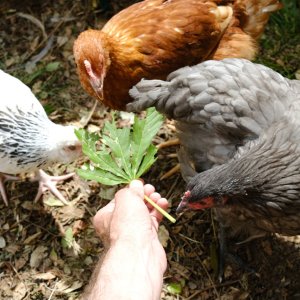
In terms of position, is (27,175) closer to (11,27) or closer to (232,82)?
(11,27)

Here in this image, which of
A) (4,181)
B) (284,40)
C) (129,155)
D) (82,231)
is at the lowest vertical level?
(82,231)

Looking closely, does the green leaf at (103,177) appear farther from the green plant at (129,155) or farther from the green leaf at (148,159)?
the green leaf at (148,159)

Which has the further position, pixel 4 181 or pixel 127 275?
pixel 4 181

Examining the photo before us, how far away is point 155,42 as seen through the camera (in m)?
3.19

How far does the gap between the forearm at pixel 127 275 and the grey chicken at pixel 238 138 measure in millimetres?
531

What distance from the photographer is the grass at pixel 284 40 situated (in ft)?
13.4

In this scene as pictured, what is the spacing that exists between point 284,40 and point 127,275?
2930 millimetres

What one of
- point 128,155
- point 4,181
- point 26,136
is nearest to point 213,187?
point 128,155

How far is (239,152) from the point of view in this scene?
8.52 feet

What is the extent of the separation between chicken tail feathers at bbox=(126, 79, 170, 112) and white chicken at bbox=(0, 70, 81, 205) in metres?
0.49

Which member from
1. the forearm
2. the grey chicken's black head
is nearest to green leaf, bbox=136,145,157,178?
the grey chicken's black head

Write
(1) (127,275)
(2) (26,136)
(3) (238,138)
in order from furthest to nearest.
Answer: (2) (26,136) → (3) (238,138) → (1) (127,275)

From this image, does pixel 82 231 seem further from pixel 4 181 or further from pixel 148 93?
pixel 148 93

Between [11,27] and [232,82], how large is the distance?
8.44 feet
